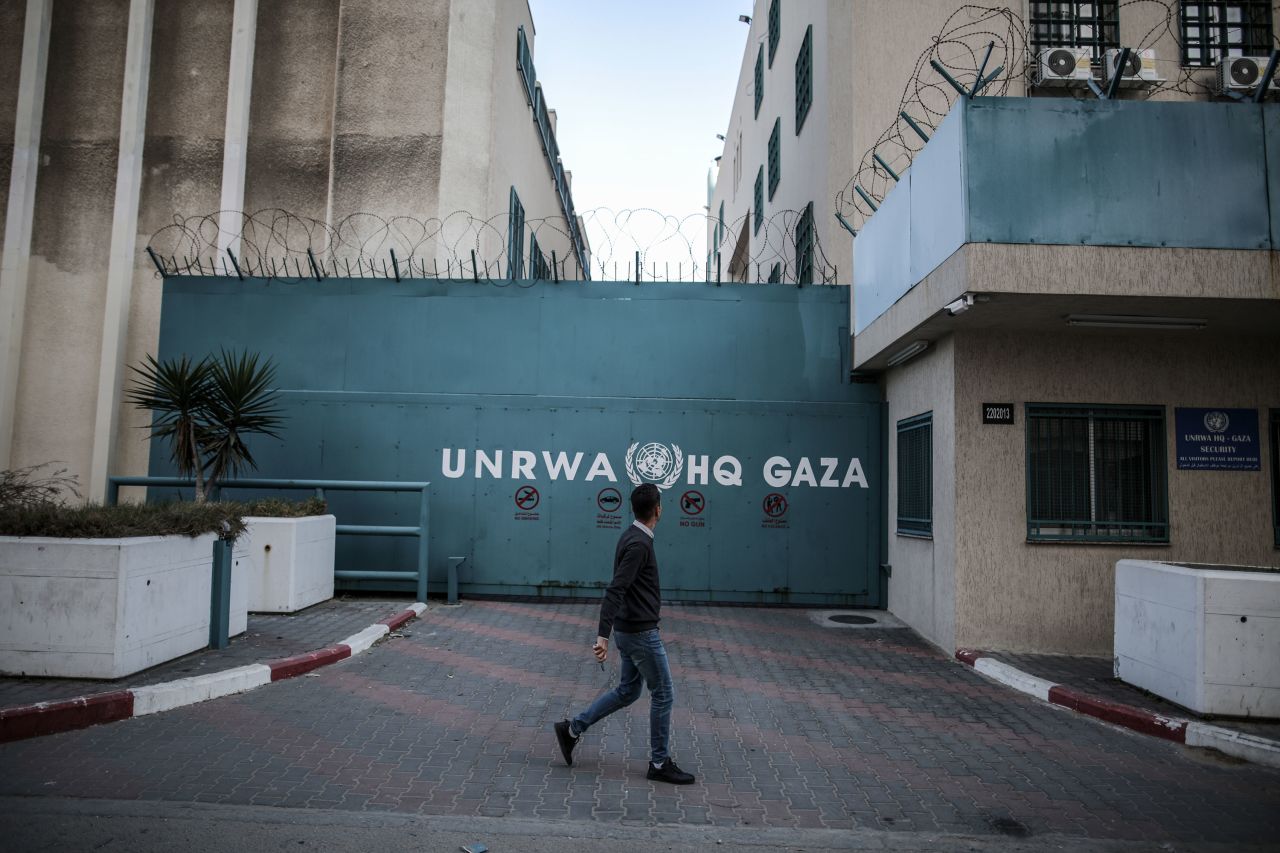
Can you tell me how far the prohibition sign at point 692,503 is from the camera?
11.7 metres

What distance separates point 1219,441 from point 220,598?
9.75m

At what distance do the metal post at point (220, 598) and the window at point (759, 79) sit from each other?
56.2 feet

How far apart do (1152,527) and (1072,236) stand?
3254 millimetres

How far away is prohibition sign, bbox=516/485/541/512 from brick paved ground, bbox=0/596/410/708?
75.7 inches

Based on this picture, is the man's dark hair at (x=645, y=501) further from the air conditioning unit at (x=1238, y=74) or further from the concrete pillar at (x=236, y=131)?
the concrete pillar at (x=236, y=131)

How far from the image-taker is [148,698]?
20.2 feet

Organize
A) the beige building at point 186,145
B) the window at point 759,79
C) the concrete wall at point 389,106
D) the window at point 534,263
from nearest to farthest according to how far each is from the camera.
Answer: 1. the window at point 534,263
2. the beige building at point 186,145
3. the concrete wall at point 389,106
4. the window at point 759,79

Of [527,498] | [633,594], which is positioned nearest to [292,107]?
[527,498]

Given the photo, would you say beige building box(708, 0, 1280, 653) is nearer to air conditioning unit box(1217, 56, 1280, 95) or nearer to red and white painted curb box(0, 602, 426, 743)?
air conditioning unit box(1217, 56, 1280, 95)

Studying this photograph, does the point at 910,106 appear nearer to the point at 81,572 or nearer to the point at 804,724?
the point at 804,724

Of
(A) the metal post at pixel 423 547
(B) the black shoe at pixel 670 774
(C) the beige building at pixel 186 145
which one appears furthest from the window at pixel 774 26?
(B) the black shoe at pixel 670 774

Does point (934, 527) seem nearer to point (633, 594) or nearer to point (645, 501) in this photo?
point (645, 501)

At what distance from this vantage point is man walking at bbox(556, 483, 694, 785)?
502 centimetres

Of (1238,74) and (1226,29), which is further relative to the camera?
(1226,29)
